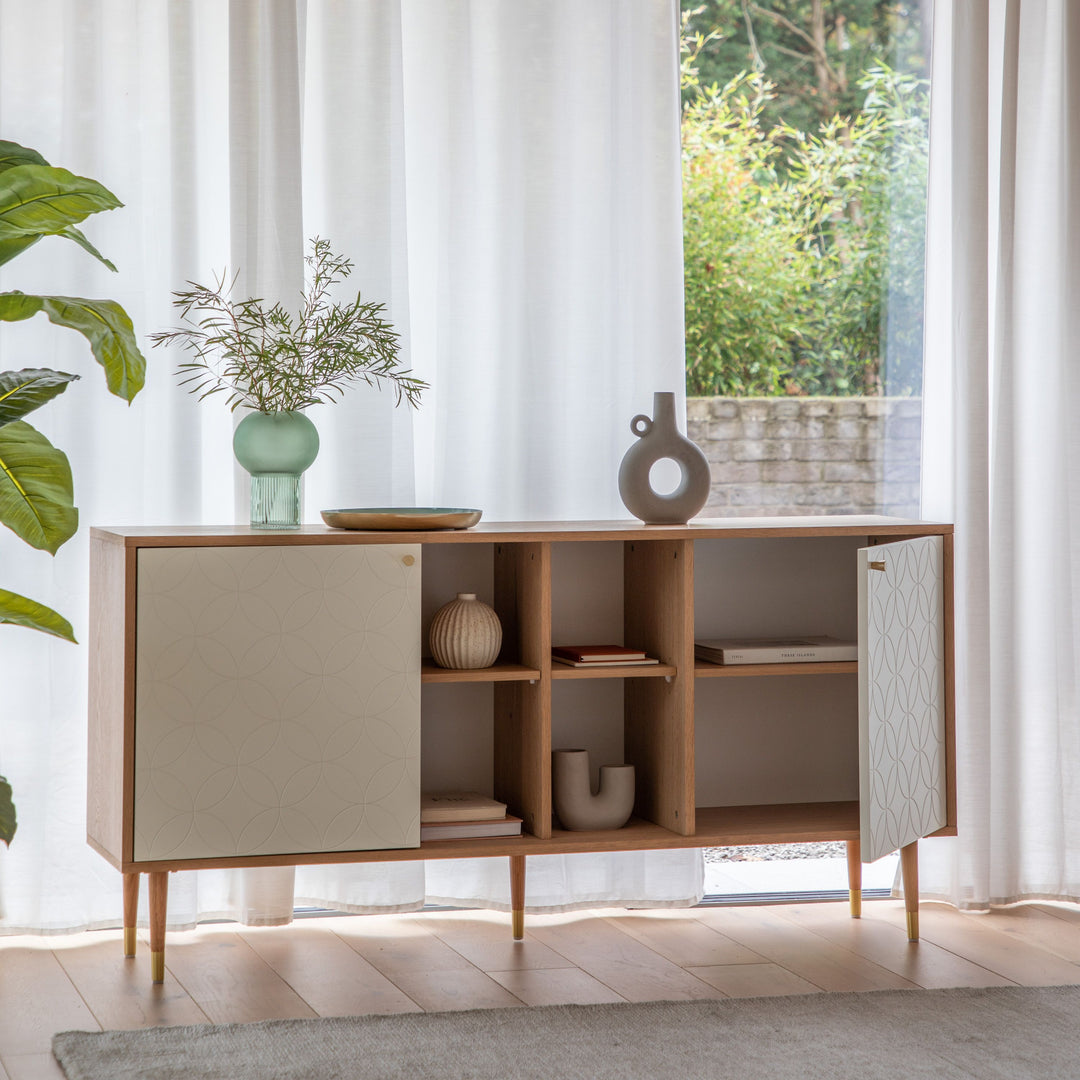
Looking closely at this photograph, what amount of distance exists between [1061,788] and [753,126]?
5.35ft

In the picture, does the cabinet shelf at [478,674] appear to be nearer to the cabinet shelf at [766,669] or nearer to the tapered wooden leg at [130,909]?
the cabinet shelf at [766,669]

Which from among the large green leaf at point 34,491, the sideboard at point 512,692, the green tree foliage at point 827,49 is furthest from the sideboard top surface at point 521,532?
the green tree foliage at point 827,49

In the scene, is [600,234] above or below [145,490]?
above

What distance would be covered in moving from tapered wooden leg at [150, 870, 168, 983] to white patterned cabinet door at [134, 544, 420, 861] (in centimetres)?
13

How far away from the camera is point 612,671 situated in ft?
8.54

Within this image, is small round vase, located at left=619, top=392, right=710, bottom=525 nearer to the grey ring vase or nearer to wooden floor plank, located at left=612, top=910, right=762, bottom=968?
the grey ring vase

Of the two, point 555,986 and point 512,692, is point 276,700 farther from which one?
point 555,986

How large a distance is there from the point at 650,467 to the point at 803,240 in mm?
835

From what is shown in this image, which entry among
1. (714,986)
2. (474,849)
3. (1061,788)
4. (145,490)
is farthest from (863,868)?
(145,490)

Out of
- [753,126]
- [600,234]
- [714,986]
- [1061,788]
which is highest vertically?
[753,126]

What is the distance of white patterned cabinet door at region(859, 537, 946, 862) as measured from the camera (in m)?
2.49

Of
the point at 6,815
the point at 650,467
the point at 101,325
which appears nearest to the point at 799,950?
the point at 650,467

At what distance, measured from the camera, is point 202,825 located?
233cm

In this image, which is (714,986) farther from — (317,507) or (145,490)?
(145,490)
